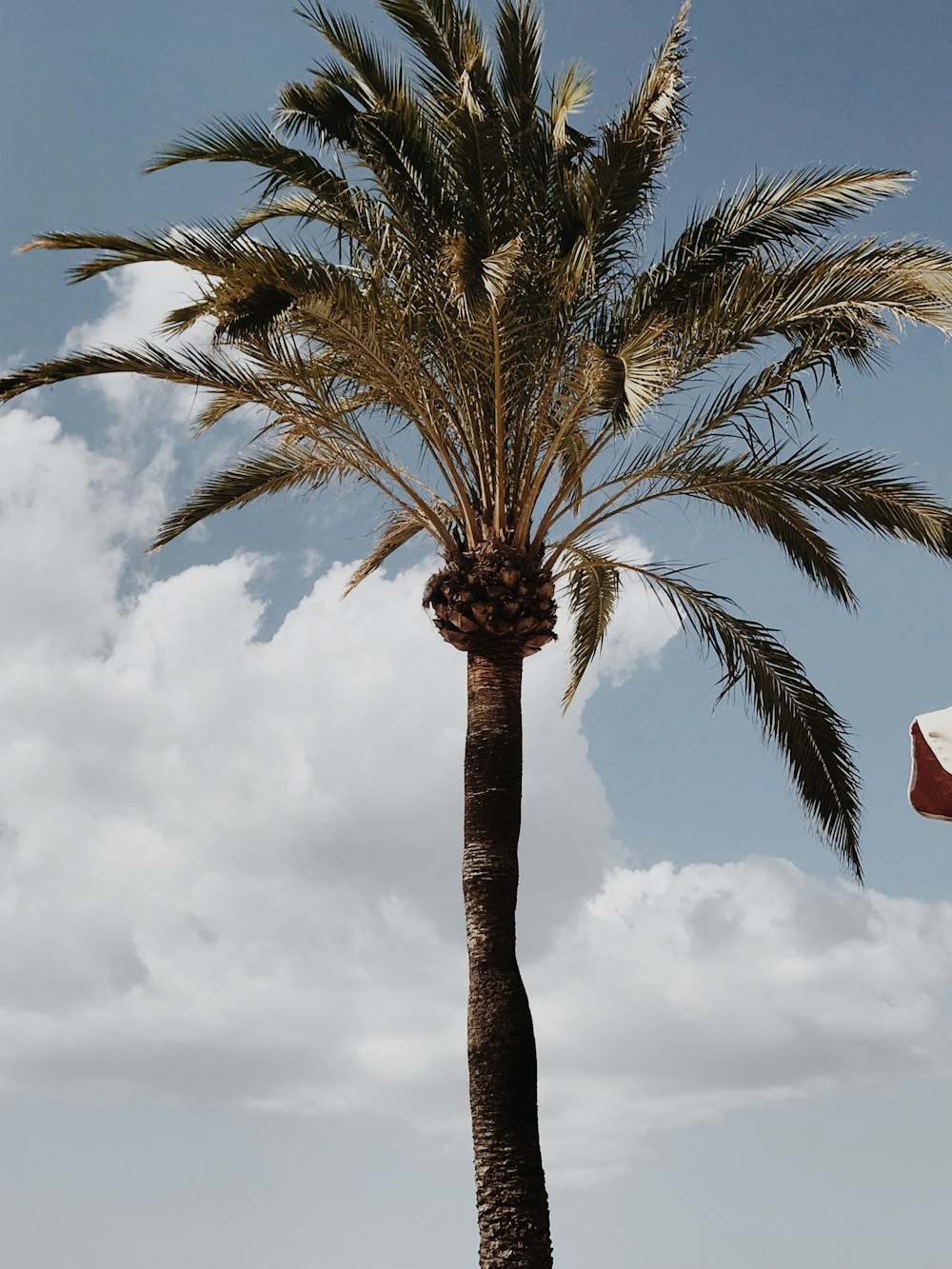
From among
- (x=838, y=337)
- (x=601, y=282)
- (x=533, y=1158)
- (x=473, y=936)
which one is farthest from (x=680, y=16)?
(x=533, y=1158)

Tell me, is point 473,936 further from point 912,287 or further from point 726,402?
point 912,287

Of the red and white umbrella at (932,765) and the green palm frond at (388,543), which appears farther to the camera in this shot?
the green palm frond at (388,543)

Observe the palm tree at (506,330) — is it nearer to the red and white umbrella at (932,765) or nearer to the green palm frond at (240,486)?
the green palm frond at (240,486)

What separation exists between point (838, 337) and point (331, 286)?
182 inches

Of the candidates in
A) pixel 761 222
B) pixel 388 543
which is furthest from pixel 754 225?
pixel 388 543

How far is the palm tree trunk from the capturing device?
32.4 feet

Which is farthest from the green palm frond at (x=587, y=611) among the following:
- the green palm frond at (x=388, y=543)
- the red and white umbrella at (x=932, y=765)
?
the red and white umbrella at (x=932, y=765)

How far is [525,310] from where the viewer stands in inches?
458

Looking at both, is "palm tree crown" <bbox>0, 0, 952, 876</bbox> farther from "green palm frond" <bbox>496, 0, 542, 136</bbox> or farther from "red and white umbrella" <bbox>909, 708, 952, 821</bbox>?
"red and white umbrella" <bbox>909, 708, 952, 821</bbox>

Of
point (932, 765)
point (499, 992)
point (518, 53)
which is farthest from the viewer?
point (518, 53)

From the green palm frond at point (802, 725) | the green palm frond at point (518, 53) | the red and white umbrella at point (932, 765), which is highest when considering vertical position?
the green palm frond at point (518, 53)

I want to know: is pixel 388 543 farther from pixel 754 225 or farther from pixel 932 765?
pixel 932 765

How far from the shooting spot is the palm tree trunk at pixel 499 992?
9875 millimetres

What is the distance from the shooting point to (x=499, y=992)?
412 inches
